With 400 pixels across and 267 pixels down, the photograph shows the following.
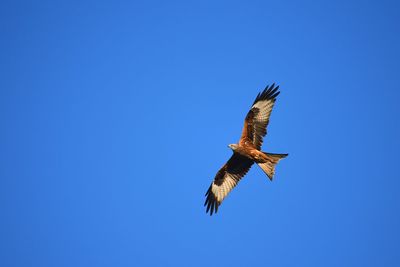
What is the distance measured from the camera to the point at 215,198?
11.9 metres

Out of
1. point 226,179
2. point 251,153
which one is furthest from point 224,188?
point 251,153

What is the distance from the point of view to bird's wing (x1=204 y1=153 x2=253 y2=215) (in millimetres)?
11422

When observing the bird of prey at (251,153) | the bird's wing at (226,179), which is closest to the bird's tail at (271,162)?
the bird of prey at (251,153)

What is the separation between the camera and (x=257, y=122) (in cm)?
1081

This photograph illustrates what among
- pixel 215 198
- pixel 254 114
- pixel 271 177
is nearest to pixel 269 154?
pixel 271 177

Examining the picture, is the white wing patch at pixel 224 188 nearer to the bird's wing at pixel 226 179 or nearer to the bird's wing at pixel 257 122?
the bird's wing at pixel 226 179

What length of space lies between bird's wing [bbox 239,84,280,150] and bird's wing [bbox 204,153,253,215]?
67cm

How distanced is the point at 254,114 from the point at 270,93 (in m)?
0.73

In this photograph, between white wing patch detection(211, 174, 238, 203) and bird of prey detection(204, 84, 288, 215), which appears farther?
white wing patch detection(211, 174, 238, 203)

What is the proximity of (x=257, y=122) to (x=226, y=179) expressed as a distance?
1988 mm

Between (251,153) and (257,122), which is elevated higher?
(257,122)

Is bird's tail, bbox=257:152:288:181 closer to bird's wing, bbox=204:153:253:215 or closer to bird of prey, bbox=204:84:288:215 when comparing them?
bird of prey, bbox=204:84:288:215

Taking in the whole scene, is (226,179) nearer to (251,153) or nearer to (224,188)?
(224,188)

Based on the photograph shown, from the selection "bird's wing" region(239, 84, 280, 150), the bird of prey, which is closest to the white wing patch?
the bird of prey
